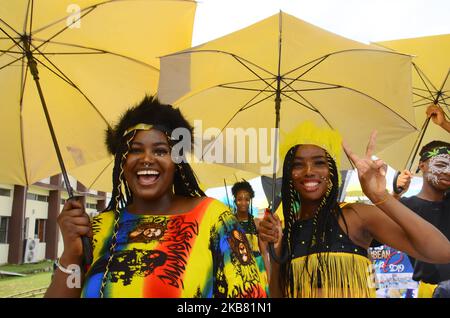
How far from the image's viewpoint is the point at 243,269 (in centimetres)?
171

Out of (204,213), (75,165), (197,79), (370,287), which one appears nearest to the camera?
(204,213)

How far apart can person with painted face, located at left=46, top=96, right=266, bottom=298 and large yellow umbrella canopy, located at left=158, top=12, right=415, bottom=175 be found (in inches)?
44.1

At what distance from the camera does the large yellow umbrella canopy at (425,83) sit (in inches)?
154

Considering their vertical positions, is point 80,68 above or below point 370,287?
above

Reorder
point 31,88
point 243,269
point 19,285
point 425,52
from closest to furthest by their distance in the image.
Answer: point 243,269
point 31,88
point 425,52
point 19,285

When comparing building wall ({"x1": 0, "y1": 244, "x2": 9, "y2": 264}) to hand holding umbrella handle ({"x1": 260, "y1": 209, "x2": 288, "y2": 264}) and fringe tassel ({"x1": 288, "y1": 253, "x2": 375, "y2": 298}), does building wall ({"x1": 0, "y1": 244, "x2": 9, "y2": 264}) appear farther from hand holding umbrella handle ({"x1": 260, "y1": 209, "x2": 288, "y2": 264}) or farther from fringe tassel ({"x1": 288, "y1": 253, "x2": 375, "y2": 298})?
fringe tassel ({"x1": 288, "y1": 253, "x2": 375, "y2": 298})

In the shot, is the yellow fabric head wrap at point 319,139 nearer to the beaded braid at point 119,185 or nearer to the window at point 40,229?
the beaded braid at point 119,185

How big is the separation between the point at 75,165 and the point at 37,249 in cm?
1756

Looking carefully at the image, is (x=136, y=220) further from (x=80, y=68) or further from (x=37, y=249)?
(x=37, y=249)

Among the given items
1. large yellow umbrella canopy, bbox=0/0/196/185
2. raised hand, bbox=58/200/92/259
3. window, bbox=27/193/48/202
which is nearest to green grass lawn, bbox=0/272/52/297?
window, bbox=27/193/48/202

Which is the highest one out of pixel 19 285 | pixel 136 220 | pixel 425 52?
pixel 425 52
